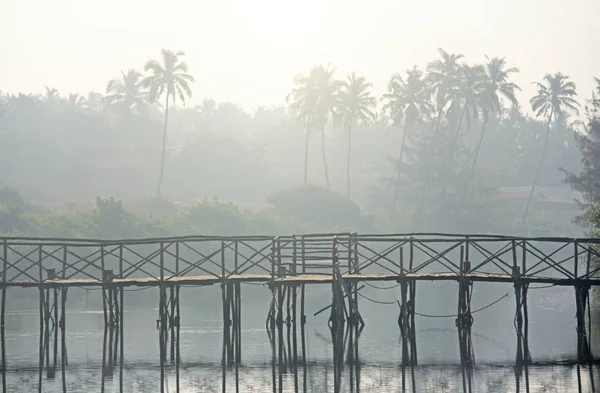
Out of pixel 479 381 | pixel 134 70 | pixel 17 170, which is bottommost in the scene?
pixel 479 381

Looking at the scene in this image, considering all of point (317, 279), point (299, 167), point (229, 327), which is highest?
point (299, 167)

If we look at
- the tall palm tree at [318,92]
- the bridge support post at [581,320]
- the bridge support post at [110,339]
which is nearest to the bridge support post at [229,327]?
the bridge support post at [110,339]

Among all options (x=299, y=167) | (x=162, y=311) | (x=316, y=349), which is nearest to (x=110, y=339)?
(x=162, y=311)

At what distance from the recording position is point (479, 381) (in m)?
28.7

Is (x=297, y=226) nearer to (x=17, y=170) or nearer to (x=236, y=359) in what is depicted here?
(x=17, y=170)

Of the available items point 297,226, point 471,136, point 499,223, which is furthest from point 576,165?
point 297,226

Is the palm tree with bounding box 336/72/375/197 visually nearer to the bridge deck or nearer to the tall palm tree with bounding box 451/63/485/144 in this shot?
the tall palm tree with bounding box 451/63/485/144

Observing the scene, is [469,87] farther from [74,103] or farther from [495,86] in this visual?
[74,103]

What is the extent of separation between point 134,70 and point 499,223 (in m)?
44.3

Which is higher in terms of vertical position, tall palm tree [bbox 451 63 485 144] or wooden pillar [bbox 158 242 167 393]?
tall palm tree [bbox 451 63 485 144]

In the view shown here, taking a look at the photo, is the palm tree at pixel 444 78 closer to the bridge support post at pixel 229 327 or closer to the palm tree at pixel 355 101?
the palm tree at pixel 355 101

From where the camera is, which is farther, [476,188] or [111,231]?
[476,188]

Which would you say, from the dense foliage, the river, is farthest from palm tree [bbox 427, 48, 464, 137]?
the river

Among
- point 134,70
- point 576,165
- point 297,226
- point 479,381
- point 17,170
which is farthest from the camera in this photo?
point 576,165
